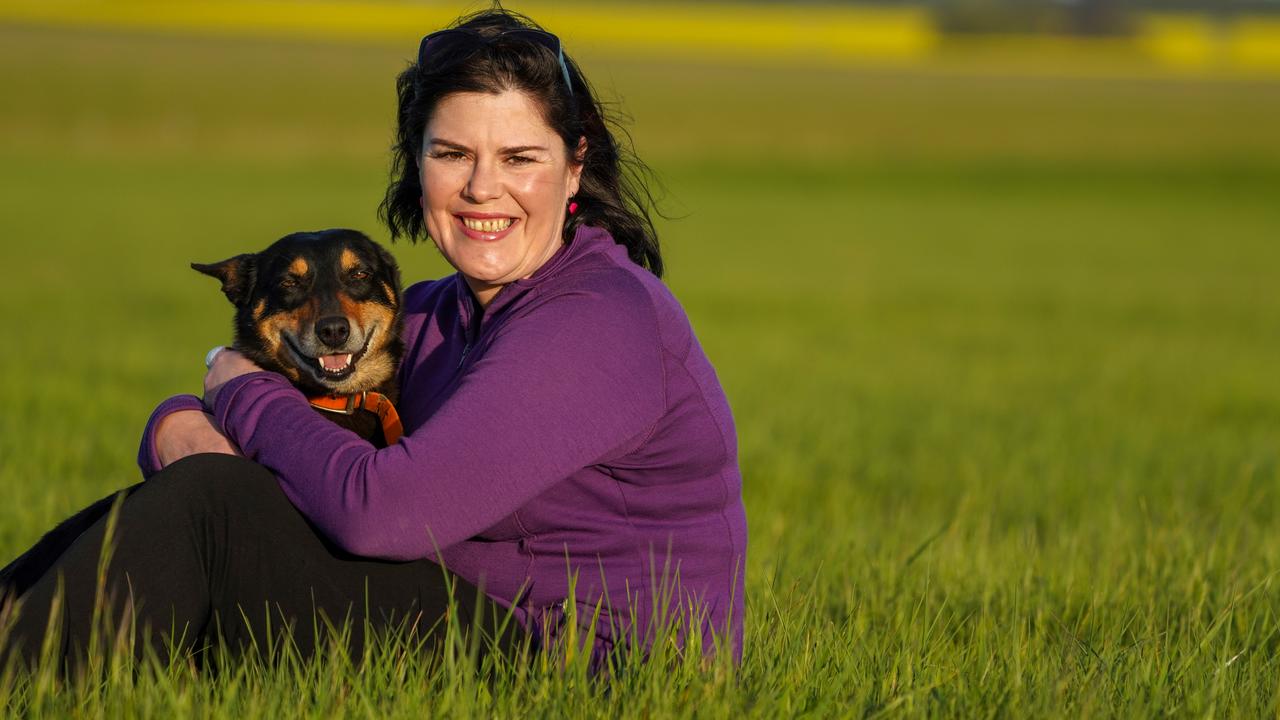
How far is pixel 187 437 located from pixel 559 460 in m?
0.89

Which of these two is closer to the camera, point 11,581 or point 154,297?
point 11,581

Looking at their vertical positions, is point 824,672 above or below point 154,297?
above

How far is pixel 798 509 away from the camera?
19.2 feet

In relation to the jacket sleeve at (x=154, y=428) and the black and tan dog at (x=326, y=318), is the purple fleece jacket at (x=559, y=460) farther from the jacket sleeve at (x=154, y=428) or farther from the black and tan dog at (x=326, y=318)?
the black and tan dog at (x=326, y=318)

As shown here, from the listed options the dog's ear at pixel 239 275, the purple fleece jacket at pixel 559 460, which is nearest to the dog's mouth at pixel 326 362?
the dog's ear at pixel 239 275

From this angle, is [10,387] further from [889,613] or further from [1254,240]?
[1254,240]

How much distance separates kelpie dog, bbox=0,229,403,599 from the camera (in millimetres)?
3705

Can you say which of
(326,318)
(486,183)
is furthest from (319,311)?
(486,183)

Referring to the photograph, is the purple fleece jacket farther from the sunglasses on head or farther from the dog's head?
the dog's head

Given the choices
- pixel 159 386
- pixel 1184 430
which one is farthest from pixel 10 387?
pixel 1184 430

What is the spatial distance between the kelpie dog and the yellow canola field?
232 ft

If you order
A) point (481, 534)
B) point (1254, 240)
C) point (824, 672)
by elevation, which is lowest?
point (1254, 240)

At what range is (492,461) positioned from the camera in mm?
2605

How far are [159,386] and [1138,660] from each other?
7501 millimetres
